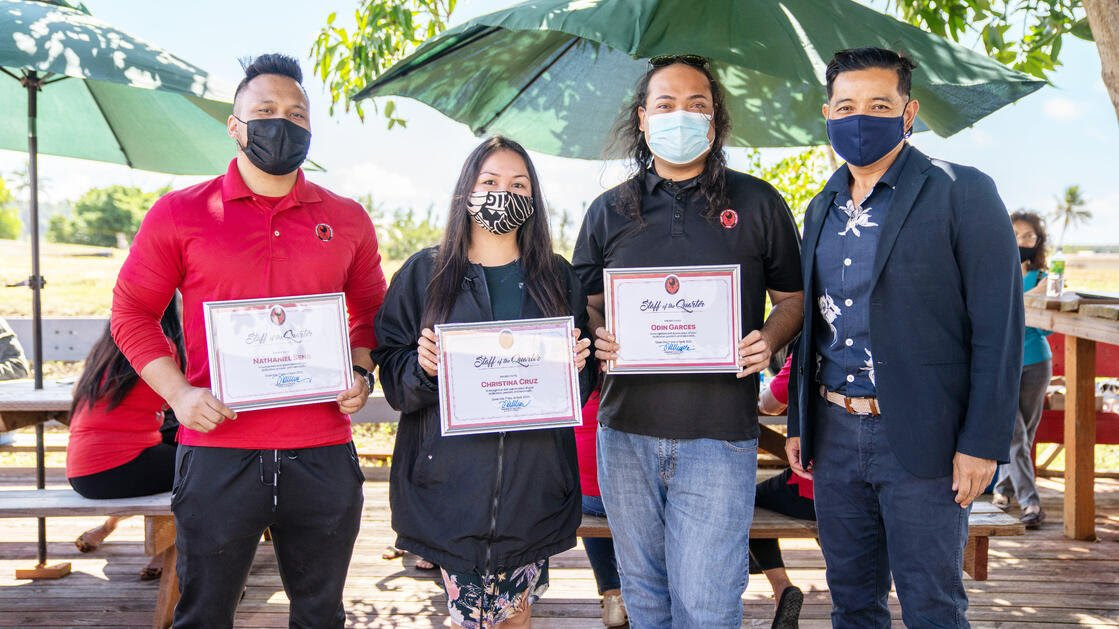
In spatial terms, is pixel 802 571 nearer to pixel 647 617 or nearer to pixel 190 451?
pixel 647 617

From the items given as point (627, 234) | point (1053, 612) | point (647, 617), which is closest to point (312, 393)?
point (627, 234)

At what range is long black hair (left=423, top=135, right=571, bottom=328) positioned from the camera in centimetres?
257

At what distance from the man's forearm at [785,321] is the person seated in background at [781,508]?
37.6 inches

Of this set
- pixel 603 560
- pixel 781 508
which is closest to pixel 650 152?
pixel 781 508

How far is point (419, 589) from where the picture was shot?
4.53 metres

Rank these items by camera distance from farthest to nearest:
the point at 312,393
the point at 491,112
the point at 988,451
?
the point at 491,112
the point at 312,393
the point at 988,451

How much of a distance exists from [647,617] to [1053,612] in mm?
2684

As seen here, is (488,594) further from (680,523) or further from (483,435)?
(680,523)

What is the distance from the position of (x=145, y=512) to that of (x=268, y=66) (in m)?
2.17

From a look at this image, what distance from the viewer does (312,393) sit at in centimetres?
254

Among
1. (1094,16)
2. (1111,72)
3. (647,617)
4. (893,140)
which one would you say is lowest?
(647,617)

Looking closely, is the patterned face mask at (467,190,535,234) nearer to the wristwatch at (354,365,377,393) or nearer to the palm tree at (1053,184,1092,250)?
the wristwatch at (354,365,377,393)

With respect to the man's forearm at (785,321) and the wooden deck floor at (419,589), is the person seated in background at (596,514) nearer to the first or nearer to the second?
the wooden deck floor at (419,589)

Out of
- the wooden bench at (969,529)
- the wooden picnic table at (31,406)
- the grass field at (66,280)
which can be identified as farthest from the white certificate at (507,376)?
the grass field at (66,280)
